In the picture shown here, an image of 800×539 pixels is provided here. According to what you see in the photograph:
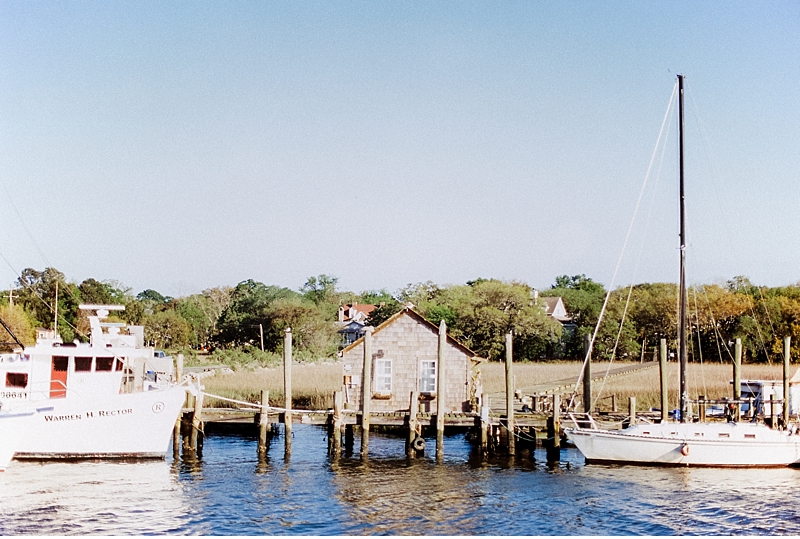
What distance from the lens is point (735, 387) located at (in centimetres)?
3622

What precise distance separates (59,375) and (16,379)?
173 centimetres

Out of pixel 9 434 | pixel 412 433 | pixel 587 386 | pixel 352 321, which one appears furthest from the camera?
pixel 352 321

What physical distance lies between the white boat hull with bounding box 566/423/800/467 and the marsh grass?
7.98 metres

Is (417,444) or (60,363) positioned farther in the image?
(417,444)

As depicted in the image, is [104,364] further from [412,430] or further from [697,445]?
[697,445]

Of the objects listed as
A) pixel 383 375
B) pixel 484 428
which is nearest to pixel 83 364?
pixel 383 375

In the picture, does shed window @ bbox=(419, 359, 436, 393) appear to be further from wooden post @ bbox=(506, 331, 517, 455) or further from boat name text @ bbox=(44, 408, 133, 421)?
boat name text @ bbox=(44, 408, 133, 421)

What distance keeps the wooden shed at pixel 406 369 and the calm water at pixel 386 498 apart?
417 centimetres

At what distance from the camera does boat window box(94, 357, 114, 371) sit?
34.2 m

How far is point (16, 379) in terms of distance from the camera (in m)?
33.8

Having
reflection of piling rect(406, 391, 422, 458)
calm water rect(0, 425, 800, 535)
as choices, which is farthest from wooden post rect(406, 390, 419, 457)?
calm water rect(0, 425, 800, 535)

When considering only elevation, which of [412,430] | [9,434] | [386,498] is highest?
[9,434]

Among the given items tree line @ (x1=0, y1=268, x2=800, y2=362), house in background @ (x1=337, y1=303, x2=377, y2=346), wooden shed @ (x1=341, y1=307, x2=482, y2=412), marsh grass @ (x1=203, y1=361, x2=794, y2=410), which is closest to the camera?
wooden shed @ (x1=341, y1=307, x2=482, y2=412)

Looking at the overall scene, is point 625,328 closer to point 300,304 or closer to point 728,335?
point 728,335
